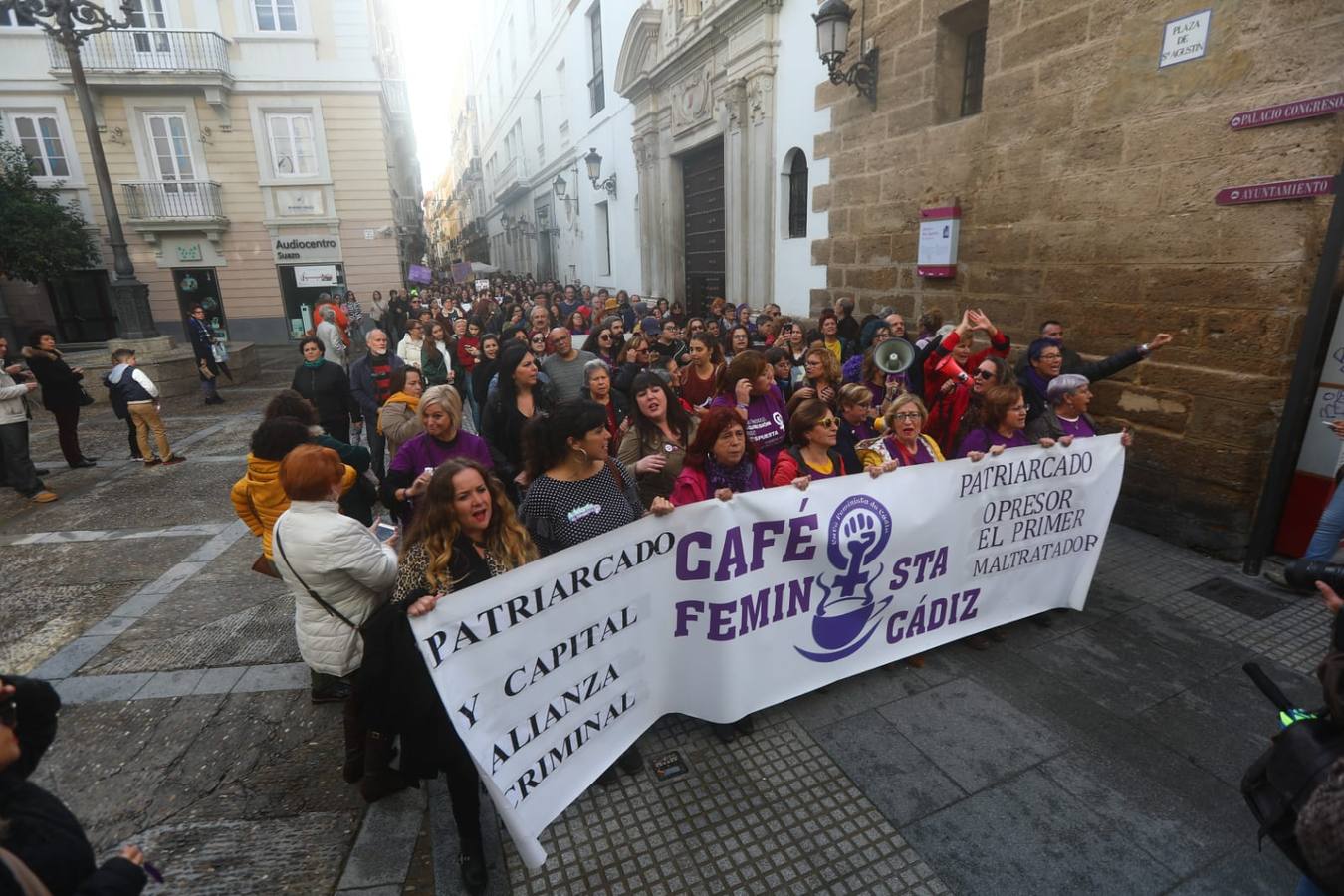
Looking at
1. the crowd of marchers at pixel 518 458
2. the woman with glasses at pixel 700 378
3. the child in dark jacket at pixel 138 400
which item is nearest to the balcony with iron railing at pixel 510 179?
the child in dark jacket at pixel 138 400

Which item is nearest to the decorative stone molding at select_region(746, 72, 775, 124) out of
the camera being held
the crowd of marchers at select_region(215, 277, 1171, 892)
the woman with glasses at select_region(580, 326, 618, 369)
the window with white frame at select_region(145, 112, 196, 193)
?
the woman with glasses at select_region(580, 326, 618, 369)

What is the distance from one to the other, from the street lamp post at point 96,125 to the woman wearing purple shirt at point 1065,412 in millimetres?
14119

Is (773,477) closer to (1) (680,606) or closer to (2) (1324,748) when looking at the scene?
(1) (680,606)

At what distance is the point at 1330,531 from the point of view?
4066mm

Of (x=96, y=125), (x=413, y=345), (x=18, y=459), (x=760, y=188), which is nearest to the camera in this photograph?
(x=18, y=459)

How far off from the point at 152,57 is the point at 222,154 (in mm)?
2662

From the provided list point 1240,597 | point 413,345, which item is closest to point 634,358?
point 413,345

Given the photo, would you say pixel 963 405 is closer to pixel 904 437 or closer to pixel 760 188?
pixel 904 437

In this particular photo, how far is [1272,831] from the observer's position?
1767 mm

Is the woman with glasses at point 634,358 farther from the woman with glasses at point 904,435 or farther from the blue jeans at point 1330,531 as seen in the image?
the blue jeans at point 1330,531

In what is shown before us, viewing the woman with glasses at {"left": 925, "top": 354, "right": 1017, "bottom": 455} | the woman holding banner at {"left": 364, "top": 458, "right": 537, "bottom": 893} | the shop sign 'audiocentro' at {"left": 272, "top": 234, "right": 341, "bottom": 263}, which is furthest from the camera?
the shop sign 'audiocentro' at {"left": 272, "top": 234, "right": 341, "bottom": 263}

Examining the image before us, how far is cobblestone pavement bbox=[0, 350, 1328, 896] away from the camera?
2592mm

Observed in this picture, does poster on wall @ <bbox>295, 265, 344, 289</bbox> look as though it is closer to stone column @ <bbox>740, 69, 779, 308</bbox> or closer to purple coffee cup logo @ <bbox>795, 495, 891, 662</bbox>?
stone column @ <bbox>740, 69, 779, 308</bbox>

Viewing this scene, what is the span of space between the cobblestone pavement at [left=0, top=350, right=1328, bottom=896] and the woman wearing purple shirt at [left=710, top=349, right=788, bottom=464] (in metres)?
1.60
